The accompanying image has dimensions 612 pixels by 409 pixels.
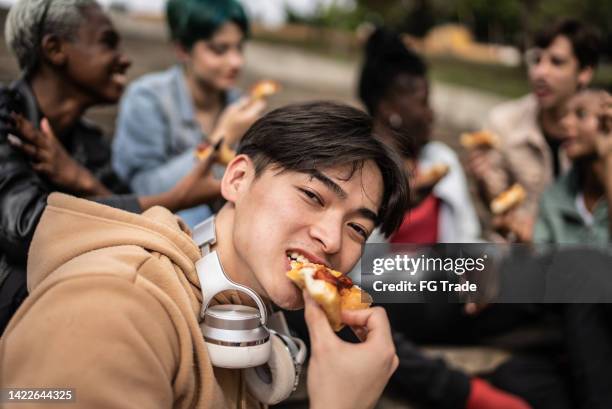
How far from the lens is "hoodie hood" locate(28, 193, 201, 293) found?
133 centimetres

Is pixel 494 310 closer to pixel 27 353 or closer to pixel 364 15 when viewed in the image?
pixel 27 353

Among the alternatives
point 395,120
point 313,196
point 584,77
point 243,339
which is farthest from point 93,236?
point 584,77

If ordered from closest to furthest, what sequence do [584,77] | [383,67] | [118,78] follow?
[118,78], [383,67], [584,77]

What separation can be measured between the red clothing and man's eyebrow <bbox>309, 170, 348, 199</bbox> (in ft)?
5.74

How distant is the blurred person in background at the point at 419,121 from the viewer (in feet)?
11.5

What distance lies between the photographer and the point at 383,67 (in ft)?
12.4

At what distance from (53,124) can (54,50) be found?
0.26m

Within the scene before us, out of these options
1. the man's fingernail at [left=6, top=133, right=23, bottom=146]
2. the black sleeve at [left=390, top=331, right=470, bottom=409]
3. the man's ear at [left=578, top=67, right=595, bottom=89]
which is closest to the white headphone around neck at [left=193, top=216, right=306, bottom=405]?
the man's fingernail at [left=6, top=133, right=23, bottom=146]

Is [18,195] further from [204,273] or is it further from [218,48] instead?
[218,48]

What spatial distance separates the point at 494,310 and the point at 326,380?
7.67 ft

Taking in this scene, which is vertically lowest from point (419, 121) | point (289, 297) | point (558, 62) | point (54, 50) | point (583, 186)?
point (583, 186)

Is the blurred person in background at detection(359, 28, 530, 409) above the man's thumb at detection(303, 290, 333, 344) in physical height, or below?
below

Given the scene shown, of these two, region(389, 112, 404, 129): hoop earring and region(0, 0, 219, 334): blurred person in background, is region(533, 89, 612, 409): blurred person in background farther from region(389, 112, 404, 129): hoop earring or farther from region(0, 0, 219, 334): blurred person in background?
region(0, 0, 219, 334): blurred person in background

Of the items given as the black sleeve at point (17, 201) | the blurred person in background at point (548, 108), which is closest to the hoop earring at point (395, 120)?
the blurred person in background at point (548, 108)
